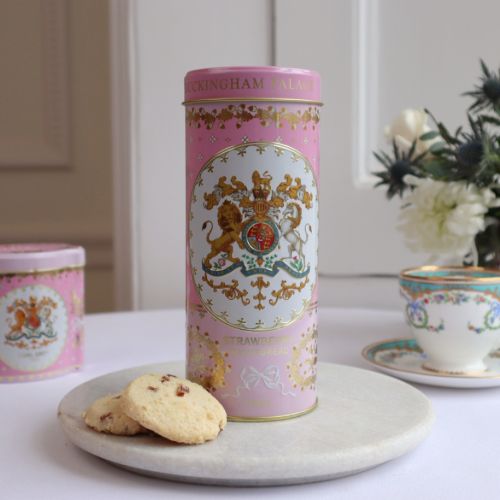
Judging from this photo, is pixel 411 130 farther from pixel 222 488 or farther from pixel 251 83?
pixel 222 488

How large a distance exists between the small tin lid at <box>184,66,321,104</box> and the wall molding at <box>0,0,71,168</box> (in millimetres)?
1491

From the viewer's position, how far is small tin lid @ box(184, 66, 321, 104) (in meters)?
0.45

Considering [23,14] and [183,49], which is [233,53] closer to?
[183,49]

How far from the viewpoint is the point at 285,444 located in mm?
416

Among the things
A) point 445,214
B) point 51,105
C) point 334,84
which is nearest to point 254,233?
point 445,214

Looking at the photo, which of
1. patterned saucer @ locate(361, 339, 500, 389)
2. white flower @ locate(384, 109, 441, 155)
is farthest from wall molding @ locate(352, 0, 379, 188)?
patterned saucer @ locate(361, 339, 500, 389)

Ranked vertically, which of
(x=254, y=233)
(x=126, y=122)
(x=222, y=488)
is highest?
(x=126, y=122)

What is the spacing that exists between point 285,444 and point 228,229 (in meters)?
0.13

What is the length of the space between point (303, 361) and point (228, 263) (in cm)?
8

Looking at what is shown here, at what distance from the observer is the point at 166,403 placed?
1.37 ft

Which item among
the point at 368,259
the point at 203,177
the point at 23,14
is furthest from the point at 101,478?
the point at 23,14

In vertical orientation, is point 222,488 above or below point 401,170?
below

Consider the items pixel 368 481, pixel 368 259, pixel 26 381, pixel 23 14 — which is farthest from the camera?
pixel 23 14

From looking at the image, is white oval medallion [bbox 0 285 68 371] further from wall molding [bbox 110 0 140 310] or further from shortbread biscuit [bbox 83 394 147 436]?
wall molding [bbox 110 0 140 310]
